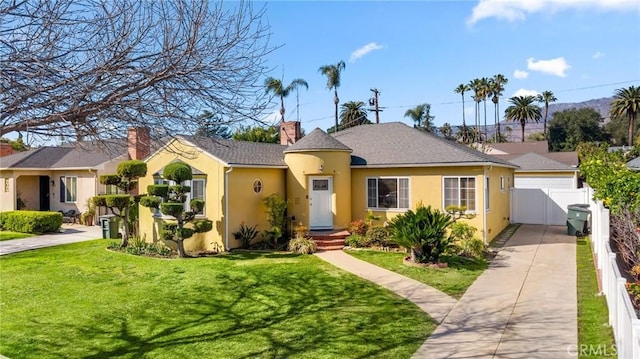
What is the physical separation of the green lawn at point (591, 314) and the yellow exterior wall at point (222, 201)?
35.9 ft

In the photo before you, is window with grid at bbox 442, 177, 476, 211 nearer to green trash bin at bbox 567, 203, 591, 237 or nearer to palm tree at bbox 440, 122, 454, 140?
green trash bin at bbox 567, 203, 591, 237

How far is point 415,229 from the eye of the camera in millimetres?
12812

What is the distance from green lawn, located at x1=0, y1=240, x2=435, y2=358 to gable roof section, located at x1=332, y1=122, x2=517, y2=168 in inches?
247

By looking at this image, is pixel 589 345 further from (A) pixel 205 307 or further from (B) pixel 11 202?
(B) pixel 11 202

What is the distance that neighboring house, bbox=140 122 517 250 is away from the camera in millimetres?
16031

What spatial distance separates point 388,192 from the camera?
58.4 ft

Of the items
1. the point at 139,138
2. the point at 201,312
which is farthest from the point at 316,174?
the point at 139,138

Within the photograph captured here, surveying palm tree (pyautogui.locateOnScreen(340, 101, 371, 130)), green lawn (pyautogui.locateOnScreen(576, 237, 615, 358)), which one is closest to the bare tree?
green lawn (pyautogui.locateOnScreen(576, 237, 615, 358))

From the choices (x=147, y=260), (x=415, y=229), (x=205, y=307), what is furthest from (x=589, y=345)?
(x=147, y=260)

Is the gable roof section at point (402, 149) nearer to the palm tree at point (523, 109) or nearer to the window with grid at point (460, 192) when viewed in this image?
the window with grid at point (460, 192)

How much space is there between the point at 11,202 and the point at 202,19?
25.7 metres

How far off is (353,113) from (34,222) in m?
37.4

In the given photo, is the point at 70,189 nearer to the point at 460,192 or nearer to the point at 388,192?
the point at 388,192

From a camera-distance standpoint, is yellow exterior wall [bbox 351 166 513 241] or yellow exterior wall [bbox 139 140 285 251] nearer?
yellow exterior wall [bbox 139 140 285 251]
